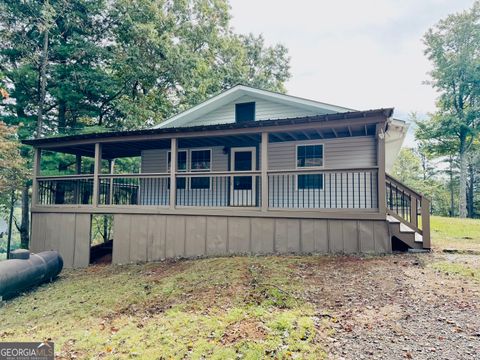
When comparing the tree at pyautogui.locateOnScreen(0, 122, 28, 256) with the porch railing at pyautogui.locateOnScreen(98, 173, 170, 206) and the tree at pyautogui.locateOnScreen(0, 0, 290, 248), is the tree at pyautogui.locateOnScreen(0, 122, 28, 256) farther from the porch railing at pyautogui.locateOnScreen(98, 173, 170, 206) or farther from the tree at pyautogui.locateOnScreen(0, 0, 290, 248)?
the porch railing at pyautogui.locateOnScreen(98, 173, 170, 206)

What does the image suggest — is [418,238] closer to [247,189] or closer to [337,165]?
[337,165]

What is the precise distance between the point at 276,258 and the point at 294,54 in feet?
82.3

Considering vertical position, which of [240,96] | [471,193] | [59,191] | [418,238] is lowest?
[418,238]

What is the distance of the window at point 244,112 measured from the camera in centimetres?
1131

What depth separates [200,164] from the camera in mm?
11859

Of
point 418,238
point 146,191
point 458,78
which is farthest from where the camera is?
point 458,78

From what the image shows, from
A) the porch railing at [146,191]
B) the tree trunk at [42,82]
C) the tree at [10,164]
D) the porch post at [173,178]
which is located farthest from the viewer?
the tree trunk at [42,82]

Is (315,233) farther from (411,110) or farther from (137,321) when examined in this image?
(411,110)

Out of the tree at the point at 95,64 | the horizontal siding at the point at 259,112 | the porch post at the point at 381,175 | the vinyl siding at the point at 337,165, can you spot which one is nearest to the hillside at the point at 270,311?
the porch post at the point at 381,175

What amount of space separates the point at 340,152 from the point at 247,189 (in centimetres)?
361

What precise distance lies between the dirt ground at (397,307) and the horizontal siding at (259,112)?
6067 millimetres

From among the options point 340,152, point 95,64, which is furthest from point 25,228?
point 340,152

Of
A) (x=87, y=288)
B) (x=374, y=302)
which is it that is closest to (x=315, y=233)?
(x=374, y=302)

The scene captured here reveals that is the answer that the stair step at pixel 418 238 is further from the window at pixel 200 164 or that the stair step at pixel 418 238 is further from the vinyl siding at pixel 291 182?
the window at pixel 200 164
